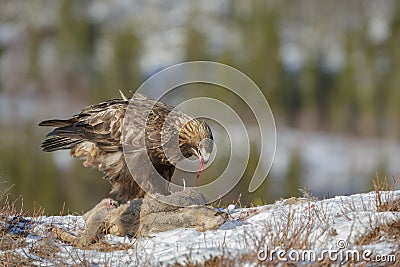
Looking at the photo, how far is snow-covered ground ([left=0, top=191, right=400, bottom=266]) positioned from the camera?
7.98 m

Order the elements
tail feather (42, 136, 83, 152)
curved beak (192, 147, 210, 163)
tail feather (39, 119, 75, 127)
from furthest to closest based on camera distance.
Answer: tail feather (39, 119, 75, 127) → tail feather (42, 136, 83, 152) → curved beak (192, 147, 210, 163)

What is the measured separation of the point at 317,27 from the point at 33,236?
12043cm

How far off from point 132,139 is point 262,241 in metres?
4.22

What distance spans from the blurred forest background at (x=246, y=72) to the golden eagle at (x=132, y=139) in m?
42.1

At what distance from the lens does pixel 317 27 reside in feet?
414

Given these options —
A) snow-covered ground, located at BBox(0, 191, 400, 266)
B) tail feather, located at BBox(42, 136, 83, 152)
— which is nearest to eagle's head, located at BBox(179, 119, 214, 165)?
snow-covered ground, located at BBox(0, 191, 400, 266)

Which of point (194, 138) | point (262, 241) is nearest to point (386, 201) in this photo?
point (262, 241)

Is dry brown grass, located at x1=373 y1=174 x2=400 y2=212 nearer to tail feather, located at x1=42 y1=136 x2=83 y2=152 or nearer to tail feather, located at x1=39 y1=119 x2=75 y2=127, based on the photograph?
tail feather, located at x1=42 y1=136 x2=83 y2=152

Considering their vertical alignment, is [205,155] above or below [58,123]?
below

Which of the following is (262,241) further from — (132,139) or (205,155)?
(132,139)

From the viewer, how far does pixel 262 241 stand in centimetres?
820

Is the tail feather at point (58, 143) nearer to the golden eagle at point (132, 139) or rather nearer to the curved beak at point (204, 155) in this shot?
the golden eagle at point (132, 139)

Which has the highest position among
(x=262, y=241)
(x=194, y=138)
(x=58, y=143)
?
(x=58, y=143)

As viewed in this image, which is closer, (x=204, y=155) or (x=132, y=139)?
(x=204, y=155)
